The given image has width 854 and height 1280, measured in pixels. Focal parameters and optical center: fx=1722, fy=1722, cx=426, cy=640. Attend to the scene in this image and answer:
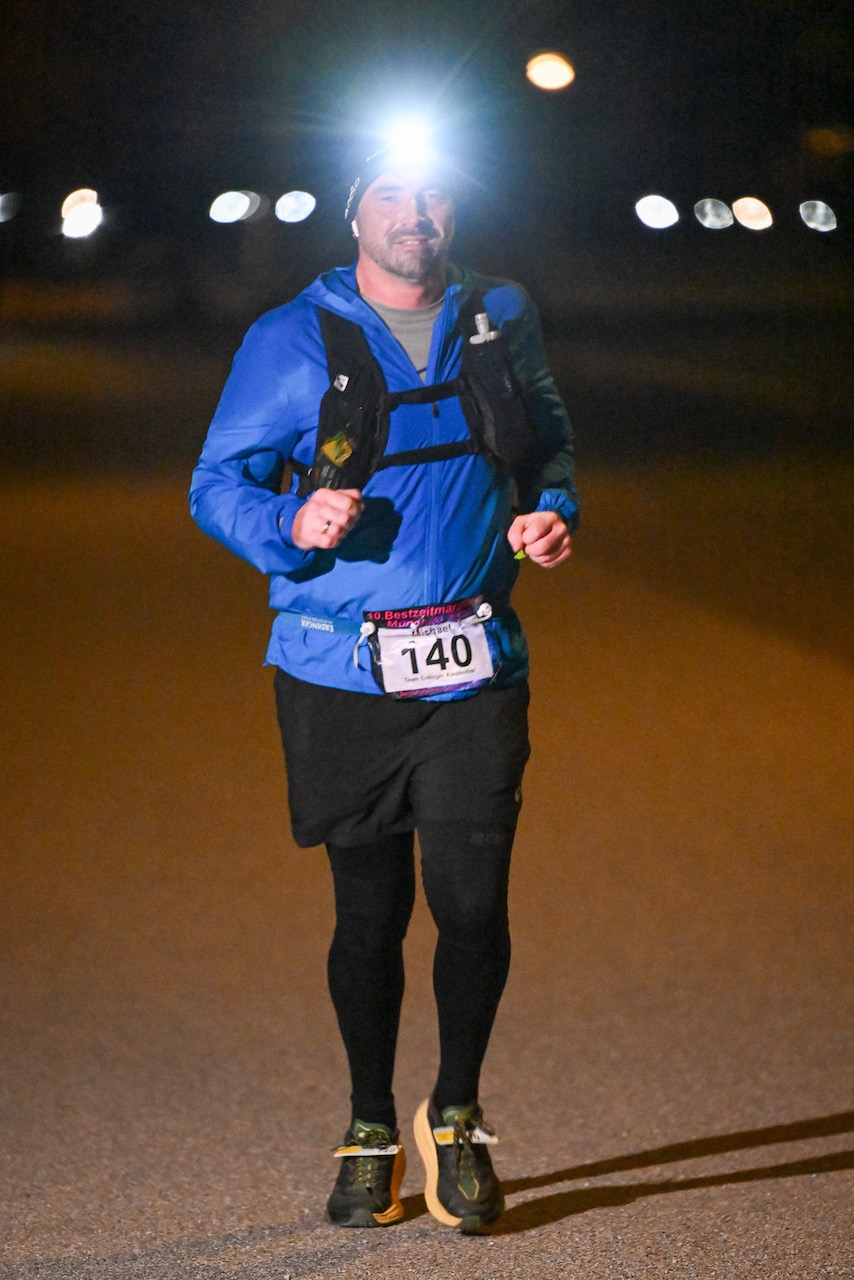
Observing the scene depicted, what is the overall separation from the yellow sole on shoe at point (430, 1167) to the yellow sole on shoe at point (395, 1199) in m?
0.04

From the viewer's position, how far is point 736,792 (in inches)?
230

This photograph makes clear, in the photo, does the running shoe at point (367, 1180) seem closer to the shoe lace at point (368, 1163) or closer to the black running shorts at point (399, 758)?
the shoe lace at point (368, 1163)

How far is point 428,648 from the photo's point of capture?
2945 millimetres

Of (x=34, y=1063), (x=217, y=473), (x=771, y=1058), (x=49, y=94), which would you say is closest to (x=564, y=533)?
(x=217, y=473)

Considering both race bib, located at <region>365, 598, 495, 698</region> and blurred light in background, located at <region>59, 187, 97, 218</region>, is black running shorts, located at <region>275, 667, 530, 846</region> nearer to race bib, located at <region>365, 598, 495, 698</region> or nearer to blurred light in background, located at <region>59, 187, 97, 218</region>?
race bib, located at <region>365, 598, 495, 698</region>

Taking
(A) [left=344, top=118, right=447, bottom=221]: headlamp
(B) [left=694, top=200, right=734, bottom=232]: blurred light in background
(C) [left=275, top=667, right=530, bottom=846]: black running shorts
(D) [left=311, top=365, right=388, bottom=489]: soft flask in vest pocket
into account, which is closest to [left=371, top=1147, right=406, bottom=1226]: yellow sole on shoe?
(C) [left=275, top=667, right=530, bottom=846]: black running shorts

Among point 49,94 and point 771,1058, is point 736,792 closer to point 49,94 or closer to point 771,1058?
point 771,1058

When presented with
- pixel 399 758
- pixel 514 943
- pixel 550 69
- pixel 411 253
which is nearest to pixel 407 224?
pixel 411 253

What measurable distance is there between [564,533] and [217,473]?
24.0 inches

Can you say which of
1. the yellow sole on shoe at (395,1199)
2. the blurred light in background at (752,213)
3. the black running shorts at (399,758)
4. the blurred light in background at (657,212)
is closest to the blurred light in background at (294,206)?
the blurred light in background at (657,212)

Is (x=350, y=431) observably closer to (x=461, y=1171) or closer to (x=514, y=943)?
(x=461, y=1171)

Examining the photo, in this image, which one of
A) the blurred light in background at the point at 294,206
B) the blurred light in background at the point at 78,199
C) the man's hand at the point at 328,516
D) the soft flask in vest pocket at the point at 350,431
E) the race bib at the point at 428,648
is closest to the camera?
the man's hand at the point at 328,516

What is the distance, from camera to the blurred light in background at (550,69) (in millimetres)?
17625

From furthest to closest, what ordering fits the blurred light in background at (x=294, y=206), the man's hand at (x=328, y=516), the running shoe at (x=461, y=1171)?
the blurred light in background at (x=294, y=206) → the running shoe at (x=461, y=1171) → the man's hand at (x=328, y=516)
